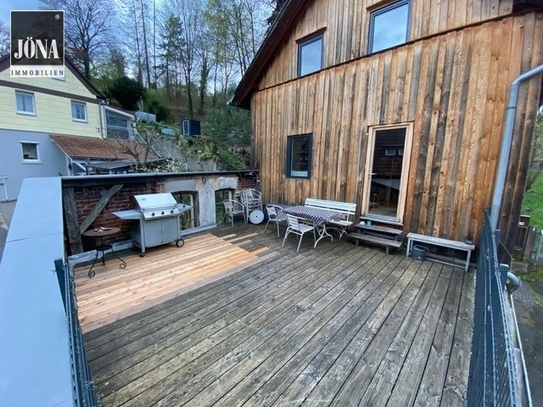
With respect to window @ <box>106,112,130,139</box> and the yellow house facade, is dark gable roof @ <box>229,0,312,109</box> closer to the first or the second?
the yellow house facade

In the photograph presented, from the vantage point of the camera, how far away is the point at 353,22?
4.89 meters

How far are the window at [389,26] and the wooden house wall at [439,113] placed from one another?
0.83 feet

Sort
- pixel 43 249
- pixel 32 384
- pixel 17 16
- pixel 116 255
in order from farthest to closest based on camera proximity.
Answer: pixel 17 16
pixel 116 255
pixel 43 249
pixel 32 384

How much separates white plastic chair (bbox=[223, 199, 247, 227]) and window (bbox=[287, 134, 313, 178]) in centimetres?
160

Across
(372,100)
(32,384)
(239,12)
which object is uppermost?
(239,12)

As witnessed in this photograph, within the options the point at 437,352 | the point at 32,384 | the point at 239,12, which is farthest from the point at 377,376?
the point at 239,12

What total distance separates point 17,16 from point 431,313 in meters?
19.0

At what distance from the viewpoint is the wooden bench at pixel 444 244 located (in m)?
3.69

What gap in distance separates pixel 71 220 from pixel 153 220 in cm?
117

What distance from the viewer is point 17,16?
1123 centimetres

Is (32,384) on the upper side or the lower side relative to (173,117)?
lower

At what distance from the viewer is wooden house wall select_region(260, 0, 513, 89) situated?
364 cm

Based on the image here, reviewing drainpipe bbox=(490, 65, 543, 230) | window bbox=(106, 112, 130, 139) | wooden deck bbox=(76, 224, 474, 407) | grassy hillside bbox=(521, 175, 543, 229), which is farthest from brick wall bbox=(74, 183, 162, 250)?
grassy hillside bbox=(521, 175, 543, 229)

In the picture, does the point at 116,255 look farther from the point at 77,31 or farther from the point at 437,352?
the point at 77,31
